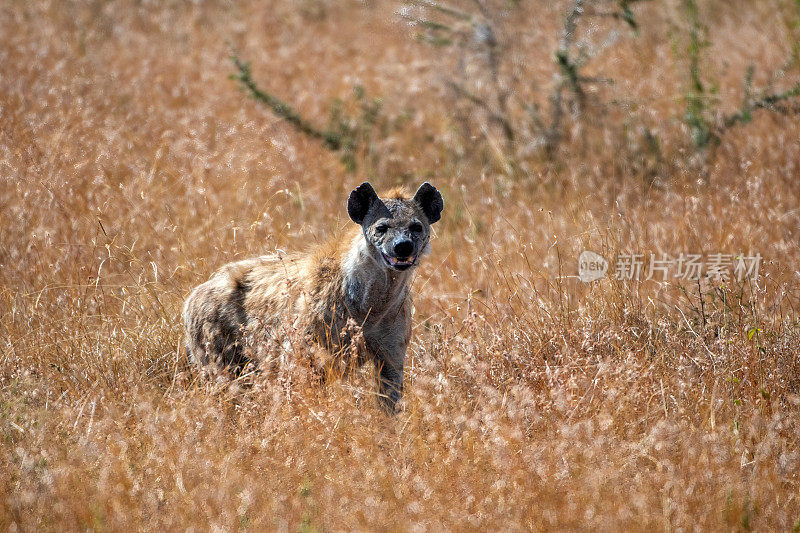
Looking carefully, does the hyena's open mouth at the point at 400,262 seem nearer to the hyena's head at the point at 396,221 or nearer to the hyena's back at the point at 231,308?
the hyena's head at the point at 396,221

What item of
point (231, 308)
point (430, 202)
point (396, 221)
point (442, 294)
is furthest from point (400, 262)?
point (442, 294)

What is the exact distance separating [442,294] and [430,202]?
4.16ft

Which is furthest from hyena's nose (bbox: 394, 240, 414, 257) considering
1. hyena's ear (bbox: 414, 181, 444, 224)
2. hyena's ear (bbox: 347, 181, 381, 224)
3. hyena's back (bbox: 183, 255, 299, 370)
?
hyena's back (bbox: 183, 255, 299, 370)

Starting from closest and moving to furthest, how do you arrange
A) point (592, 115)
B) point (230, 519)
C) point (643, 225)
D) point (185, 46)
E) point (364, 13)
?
point (230, 519), point (643, 225), point (592, 115), point (185, 46), point (364, 13)

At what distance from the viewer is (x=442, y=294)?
6180 millimetres

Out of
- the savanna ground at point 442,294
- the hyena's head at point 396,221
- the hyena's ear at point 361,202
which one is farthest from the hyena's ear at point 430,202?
the savanna ground at point 442,294

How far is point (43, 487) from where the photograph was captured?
146 inches

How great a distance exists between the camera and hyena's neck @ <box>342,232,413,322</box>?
188 inches

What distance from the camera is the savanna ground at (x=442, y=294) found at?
3.71 meters

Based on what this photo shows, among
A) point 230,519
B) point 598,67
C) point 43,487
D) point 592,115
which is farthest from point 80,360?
point 598,67

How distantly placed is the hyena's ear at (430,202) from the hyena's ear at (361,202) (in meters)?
0.25

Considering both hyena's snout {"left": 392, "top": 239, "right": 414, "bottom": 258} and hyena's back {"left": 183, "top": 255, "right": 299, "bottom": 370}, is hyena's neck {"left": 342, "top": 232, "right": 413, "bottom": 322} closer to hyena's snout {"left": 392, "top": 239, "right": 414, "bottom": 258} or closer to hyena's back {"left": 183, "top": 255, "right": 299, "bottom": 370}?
hyena's snout {"left": 392, "top": 239, "right": 414, "bottom": 258}

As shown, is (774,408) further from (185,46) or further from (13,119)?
(185,46)

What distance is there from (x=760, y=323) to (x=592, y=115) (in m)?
4.93
